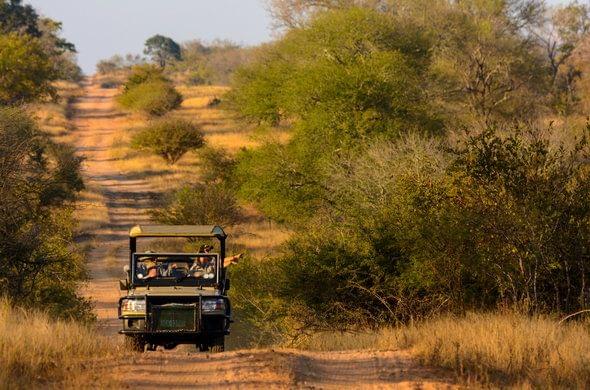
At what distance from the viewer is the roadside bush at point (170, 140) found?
46406mm

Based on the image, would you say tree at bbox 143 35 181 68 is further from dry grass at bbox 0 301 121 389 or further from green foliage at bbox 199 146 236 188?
dry grass at bbox 0 301 121 389

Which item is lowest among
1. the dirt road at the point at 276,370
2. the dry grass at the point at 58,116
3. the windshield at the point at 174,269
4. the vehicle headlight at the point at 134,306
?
the dirt road at the point at 276,370

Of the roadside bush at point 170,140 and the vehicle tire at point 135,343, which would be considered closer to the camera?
the vehicle tire at point 135,343

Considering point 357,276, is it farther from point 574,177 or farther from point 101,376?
point 101,376

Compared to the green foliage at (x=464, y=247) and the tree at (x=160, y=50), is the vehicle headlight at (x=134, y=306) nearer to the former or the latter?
the green foliage at (x=464, y=247)

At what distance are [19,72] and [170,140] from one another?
8519mm

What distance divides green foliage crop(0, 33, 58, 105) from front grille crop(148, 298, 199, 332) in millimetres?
37924

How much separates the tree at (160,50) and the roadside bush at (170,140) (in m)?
77.4

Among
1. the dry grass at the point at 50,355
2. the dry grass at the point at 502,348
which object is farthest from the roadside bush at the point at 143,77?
the dry grass at the point at 50,355

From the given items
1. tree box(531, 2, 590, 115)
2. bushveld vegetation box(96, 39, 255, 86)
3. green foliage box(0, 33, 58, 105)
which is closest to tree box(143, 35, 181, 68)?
bushveld vegetation box(96, 39, 255, 86)

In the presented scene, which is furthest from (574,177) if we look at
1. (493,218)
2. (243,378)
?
(243,378)

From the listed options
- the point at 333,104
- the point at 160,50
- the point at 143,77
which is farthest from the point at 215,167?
the point at 160,50

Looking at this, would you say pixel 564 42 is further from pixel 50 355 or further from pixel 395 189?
pixel 50 355

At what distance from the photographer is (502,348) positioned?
384 inches
